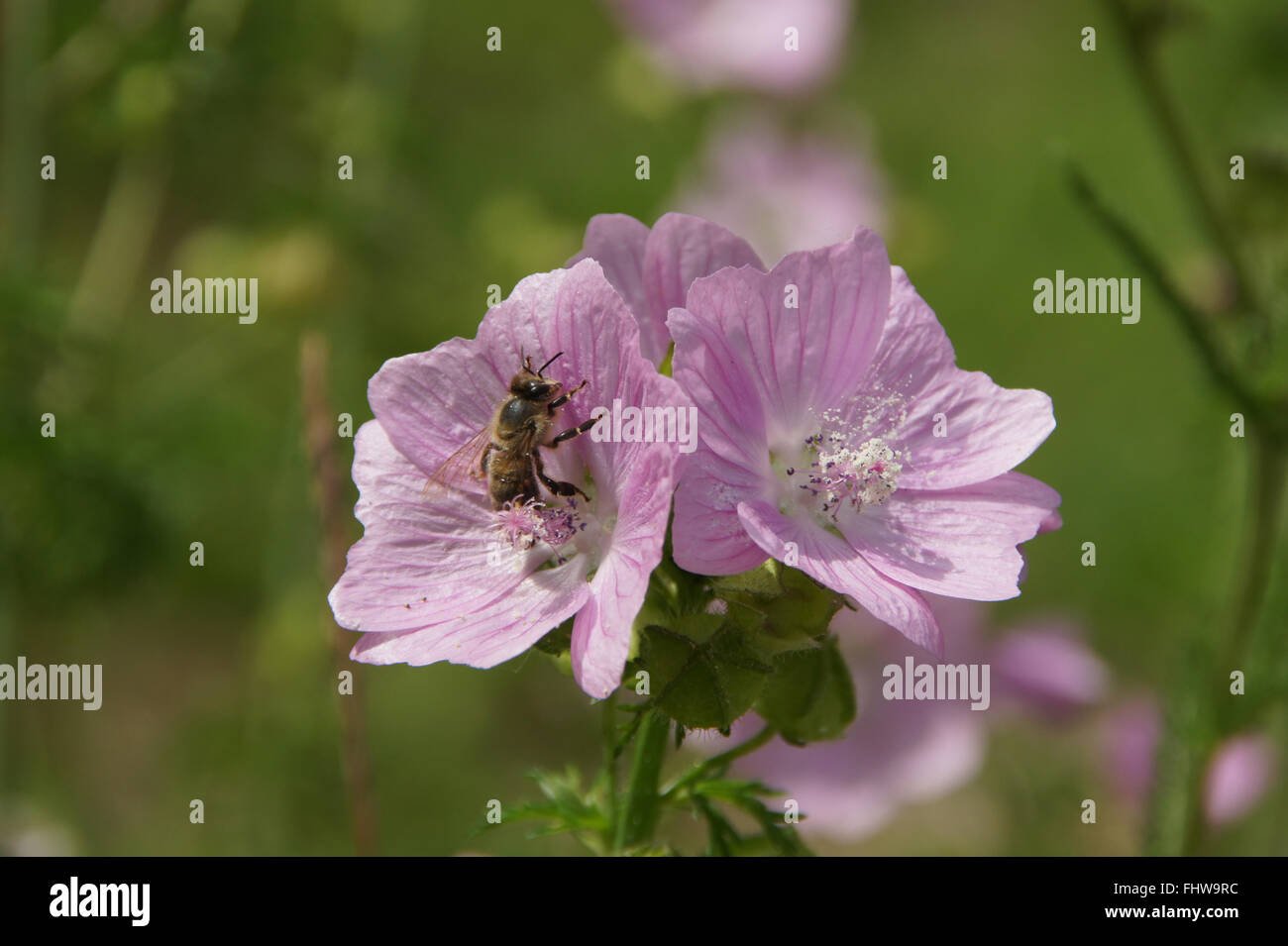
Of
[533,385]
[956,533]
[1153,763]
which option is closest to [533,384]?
[533,385]

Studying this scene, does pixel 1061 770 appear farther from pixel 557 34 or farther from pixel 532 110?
pixel 557 34

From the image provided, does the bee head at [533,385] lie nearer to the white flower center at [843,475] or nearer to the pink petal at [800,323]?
the pink petal at [800,323]

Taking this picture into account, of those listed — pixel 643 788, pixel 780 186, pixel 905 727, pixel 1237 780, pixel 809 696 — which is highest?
pixel 780 186

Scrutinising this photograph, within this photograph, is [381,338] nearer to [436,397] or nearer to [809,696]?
[436,397]

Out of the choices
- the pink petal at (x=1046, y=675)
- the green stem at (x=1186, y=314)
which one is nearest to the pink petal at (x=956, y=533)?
the green stem at (x=1186, y=314)

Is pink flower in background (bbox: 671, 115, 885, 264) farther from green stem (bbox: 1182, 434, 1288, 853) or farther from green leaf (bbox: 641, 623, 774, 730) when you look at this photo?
green leaf (bbox: 641, 623, 774, 730)

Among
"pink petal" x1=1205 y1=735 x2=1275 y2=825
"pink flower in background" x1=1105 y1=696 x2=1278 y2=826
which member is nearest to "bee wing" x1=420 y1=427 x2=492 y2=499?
"pink flower in background" x1=1105 y1=696 x2=1278 y2=826
